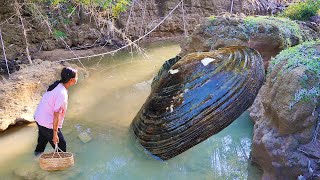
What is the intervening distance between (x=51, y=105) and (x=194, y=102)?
163 centimetres

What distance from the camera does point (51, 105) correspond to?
371 centimetres

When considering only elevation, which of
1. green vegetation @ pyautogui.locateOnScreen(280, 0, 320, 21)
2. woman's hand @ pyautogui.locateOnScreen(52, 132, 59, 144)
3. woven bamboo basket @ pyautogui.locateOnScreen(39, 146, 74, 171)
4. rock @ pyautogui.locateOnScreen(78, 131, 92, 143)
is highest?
green vegetation @ pyautogui.locateOnScreen(280, 0, 320, 21)

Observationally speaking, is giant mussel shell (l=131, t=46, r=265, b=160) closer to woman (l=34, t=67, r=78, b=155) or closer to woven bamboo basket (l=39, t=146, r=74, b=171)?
woven bamboo basket (l=39, t=146, r=74, b=171)

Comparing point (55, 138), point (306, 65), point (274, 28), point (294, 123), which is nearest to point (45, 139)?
point (55, 138)

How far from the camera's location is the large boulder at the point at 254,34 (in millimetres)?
6477

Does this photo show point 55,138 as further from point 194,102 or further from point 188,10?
point 188,10

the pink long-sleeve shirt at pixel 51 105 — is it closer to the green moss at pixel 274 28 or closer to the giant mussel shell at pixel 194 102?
the giant mussel shell at pixel 194 102

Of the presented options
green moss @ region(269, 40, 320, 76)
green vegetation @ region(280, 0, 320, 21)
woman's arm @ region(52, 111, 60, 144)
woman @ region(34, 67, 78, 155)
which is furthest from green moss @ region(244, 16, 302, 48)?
woman's arm @ region(52, 111, 60, 144)

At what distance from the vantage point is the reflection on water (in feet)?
13.4

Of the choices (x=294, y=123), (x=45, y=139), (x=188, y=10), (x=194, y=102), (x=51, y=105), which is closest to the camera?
(x=294, y=123)

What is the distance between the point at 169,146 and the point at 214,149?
0.72m

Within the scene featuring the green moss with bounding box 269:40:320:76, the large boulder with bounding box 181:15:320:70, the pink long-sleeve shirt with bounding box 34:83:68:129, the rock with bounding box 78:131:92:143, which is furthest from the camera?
the large boulder with bounding box 181:15:320:70

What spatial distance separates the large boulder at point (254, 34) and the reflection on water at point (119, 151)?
1558 mm

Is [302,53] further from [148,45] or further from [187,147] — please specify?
[148,45]
